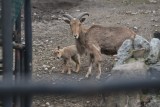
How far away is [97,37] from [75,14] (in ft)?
9.12

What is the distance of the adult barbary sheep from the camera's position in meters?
9.88

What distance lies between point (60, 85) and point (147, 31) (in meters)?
10.9

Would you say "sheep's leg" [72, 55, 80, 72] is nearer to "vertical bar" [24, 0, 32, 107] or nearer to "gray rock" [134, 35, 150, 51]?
"gray rock" [134, 35, 150, 51]

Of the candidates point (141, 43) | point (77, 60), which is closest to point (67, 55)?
point (77, 60)

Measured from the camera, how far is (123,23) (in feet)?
40.4

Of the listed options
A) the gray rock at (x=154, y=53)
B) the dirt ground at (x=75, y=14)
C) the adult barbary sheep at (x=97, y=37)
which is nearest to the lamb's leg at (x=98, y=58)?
the adult barbary sheep at (x=97, y=37)

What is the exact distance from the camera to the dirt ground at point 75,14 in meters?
9.96

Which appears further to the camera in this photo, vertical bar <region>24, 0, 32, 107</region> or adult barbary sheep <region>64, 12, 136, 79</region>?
adult barbary sheep <region>64, 12, 136, 79</region>

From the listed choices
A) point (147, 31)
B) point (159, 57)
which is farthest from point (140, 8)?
point (159, 57)

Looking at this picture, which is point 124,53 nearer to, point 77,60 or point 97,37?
point 77,60

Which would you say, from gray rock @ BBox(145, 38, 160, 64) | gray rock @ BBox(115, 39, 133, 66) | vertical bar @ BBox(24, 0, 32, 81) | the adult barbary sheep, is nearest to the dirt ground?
the adult barbary sheep

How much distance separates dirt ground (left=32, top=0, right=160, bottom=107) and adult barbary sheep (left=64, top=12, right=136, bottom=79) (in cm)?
36

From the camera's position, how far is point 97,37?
10.1 m

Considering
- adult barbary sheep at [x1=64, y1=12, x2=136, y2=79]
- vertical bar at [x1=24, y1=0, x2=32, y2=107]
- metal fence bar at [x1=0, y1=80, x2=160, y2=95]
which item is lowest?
adult barbary sheep at [x1=64, y1=12, x2=136, y2=79]
